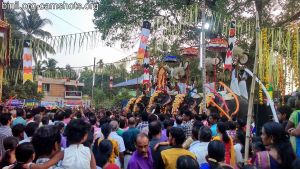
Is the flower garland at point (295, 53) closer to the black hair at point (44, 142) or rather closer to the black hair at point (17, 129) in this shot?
the black hair at point (17, 129)

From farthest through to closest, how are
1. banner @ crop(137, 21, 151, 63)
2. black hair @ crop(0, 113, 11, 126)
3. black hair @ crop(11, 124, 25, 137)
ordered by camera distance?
banner @ crop(137, 21, 151, 63), black hair @ crop(0, 113, 11, 126), black hair @ crop(11, 124, 25, 137)

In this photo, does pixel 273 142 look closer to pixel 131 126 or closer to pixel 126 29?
pixel 131 126

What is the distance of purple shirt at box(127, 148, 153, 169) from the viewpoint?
13.3 ft

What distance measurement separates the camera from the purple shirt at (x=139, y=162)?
406cm

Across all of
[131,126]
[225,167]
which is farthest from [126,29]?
[225,167]

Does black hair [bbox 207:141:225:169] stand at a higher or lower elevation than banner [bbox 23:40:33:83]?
lower

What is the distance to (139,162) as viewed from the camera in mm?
4074

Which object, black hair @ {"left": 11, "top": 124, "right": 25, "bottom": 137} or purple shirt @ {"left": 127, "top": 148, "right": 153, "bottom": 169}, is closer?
purple shirt @ {"left": 127, "top": 148, "right": 153, "bottom": 169}

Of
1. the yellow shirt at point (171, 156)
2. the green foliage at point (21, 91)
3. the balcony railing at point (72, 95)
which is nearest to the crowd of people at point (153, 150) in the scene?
the yellow shirt at point (171, 156)

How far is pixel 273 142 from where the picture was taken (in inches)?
146

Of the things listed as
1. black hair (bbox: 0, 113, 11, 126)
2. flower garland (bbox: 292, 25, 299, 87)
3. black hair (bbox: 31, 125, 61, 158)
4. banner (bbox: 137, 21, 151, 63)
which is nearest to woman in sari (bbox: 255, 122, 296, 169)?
black hair (bbox: 31, 125, 61, 158)

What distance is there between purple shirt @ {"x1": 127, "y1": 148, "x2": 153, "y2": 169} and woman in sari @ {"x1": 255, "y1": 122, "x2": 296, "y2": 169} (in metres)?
1.23

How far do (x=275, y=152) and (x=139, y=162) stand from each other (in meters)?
1.49

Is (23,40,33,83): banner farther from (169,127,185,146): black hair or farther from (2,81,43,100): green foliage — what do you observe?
(169,127,185,146): black hair
